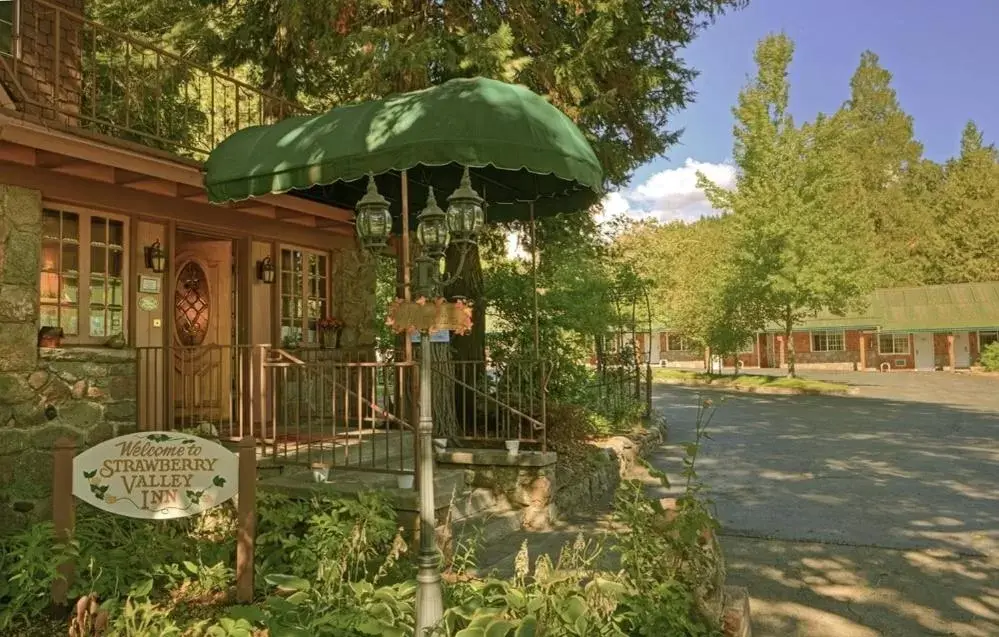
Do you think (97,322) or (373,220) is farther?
(97,322)

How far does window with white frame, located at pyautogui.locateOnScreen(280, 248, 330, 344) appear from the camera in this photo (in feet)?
28.8

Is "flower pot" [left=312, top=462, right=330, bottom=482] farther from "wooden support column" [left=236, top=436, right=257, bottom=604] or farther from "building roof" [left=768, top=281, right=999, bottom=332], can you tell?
"building roof" [left=768, top=281, right=999, bottom=332]

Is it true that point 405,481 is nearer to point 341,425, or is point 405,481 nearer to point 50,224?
point 341,425

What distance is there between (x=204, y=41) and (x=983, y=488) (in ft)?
36.8

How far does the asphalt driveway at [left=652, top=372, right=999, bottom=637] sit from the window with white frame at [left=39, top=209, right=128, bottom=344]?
5.61 metres

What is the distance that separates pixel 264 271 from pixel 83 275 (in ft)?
7.00

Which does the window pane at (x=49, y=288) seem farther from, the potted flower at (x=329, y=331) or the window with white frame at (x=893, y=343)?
the window with white frame at (x=893, y=343)

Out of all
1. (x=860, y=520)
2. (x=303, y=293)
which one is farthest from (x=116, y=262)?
(x=860, y=520)

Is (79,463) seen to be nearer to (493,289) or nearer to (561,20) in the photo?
(493,289)

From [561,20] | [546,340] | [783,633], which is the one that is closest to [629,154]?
[561,20]

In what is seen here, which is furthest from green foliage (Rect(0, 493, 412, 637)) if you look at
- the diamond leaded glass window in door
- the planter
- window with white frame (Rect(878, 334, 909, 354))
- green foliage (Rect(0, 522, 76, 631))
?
window with white frame (Rect(878, 334, 909, 354))

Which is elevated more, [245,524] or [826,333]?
[826,333]

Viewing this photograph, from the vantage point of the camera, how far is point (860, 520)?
6.67 m

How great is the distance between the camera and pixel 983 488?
8078mm
